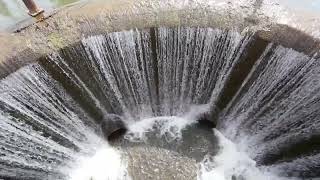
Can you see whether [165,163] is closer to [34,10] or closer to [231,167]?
[231,167]

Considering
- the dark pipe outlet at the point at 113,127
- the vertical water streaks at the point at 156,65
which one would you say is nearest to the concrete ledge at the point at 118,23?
the vertical water streaks at the point at 156,65

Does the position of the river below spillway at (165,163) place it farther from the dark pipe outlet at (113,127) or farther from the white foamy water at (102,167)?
the dark pipe outlet at (113,127)

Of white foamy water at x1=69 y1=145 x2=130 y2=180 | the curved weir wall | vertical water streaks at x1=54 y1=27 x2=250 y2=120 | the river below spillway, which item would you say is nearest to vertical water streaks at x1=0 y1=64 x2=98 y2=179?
the curved weir wall

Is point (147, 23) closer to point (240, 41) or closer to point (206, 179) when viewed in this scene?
point (240, 41)

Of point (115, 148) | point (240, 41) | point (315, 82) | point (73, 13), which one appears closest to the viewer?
point (315, 82)

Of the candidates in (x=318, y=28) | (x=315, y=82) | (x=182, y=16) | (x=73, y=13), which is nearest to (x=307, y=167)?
(x=315, y=82)

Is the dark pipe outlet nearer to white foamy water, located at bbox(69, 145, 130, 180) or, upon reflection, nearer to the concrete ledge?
white foamy water, located at bbox(69, 145, 130, 180)

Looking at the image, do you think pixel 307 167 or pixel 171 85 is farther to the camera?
pixel 171 85
